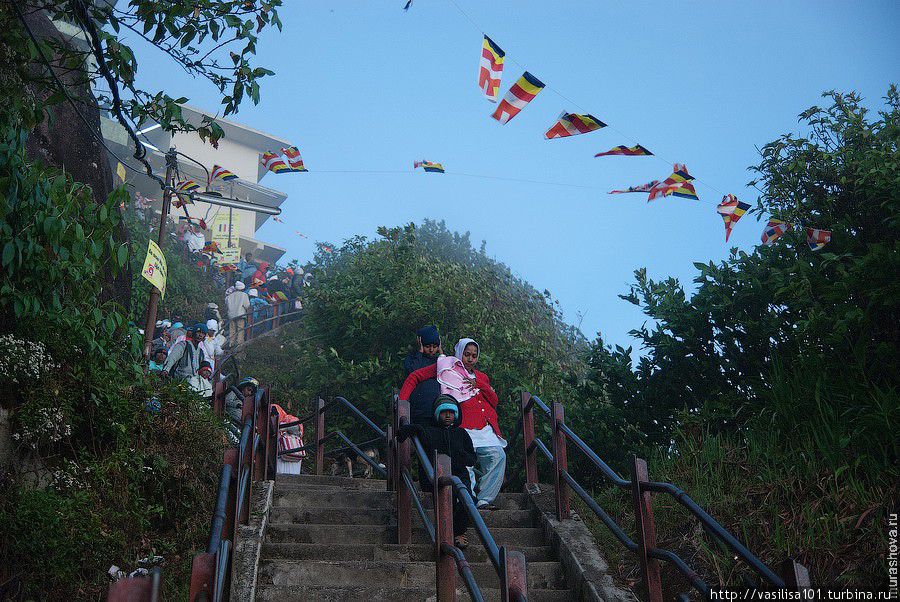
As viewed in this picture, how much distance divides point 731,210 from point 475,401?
4.61m

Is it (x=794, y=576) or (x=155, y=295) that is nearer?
(x=794, y=576)

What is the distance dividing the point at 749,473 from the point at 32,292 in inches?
238

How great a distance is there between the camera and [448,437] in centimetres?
688

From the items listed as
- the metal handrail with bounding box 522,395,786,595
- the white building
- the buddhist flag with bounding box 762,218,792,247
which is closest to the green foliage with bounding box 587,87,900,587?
the buddhist flag with bounding box 762,218,792,247

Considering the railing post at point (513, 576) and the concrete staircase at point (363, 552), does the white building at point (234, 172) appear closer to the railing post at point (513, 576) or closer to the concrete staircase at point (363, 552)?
the concrete staircase at point (363, 552)

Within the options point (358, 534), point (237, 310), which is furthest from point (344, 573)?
point (237, 310)

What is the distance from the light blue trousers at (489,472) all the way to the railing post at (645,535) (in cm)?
217

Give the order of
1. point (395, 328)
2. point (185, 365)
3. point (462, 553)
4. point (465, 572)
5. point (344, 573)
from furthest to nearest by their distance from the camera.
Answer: point (395, 328), point (185, 365), point (344, 573), point (462, 553), point (465, 572)

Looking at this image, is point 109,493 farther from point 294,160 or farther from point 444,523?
point 294,160

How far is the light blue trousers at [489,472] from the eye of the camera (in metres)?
7.26

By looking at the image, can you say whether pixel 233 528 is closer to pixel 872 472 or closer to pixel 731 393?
pixel 872 472

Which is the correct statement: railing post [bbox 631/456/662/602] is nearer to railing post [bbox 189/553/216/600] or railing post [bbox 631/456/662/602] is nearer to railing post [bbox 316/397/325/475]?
railing post [bbox 189/553/216/600]

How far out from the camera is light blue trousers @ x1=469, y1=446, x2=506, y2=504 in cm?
726

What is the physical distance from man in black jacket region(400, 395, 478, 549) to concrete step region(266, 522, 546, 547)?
0.40 meters
